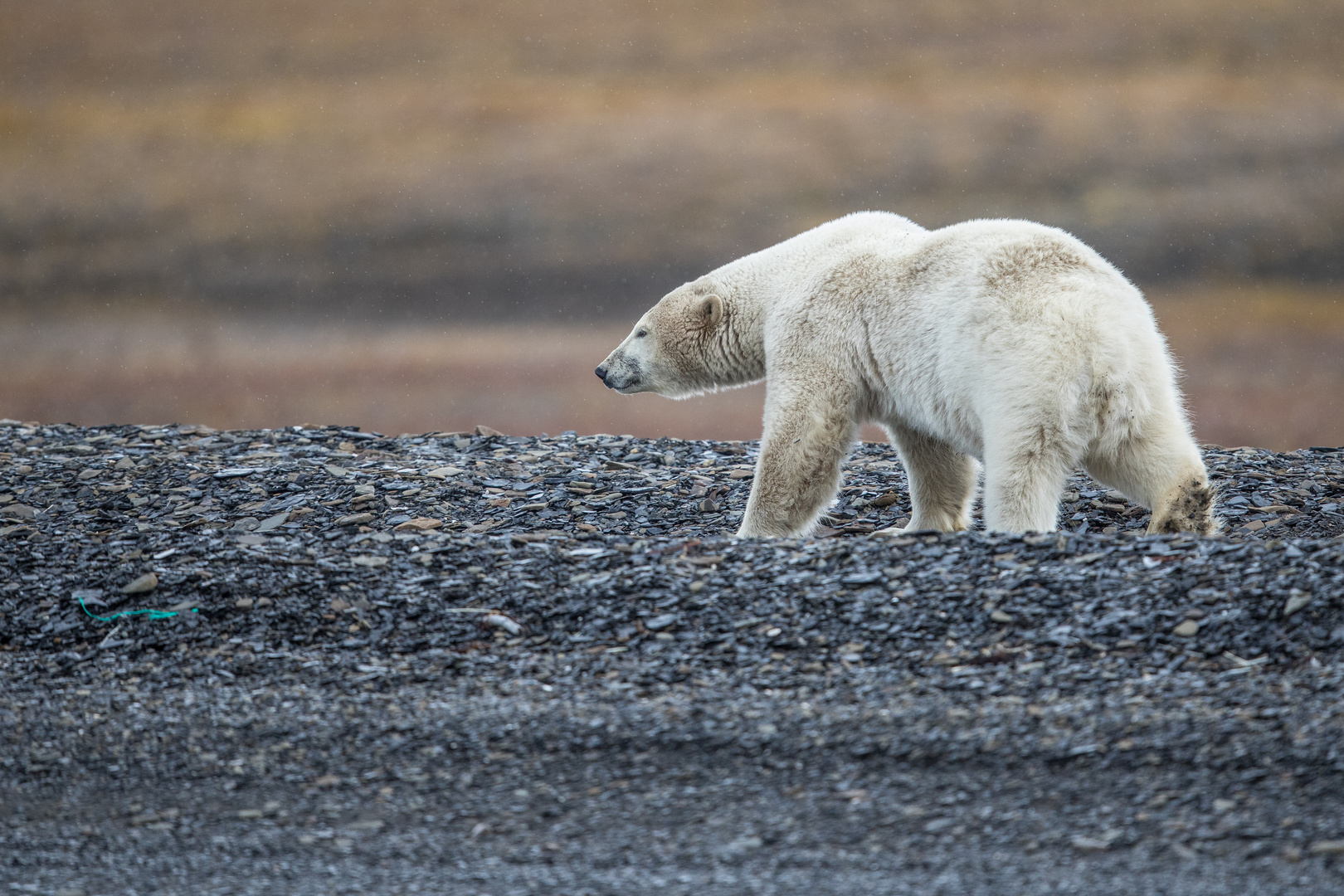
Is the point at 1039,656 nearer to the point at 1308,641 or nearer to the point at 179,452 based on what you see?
the point at 1308,641

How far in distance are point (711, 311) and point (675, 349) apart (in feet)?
1.17

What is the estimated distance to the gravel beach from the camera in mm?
3596

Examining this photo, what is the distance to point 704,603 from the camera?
16.9 ft

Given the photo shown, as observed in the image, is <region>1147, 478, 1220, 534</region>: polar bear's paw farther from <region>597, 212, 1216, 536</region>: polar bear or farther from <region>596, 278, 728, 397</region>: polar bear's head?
<region>596, 278, 728, 397</region>: polar bear's head

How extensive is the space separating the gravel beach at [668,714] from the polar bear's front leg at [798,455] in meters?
0.78

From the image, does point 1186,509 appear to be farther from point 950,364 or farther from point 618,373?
point 618,373

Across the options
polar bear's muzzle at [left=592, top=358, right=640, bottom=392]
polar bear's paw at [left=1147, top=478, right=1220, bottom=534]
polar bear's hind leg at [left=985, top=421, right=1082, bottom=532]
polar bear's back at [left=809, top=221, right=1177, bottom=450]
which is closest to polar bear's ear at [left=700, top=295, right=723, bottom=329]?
polar bear's muzzle at [left=592, top=358, right=640, bottom=392]

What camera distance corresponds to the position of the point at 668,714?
4.36 metres

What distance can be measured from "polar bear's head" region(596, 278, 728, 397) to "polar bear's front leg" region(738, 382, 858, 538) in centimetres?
89

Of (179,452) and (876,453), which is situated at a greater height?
(876,453)

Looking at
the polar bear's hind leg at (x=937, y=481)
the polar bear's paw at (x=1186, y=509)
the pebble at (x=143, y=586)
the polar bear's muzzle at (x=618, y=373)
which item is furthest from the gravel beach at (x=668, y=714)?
the polar bear's muzzle at (x=618, y=373)

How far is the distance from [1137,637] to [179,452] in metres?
7.49

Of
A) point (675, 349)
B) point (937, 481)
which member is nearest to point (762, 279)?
point (675, 349)

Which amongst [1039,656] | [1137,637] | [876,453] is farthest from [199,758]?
[876,453]
